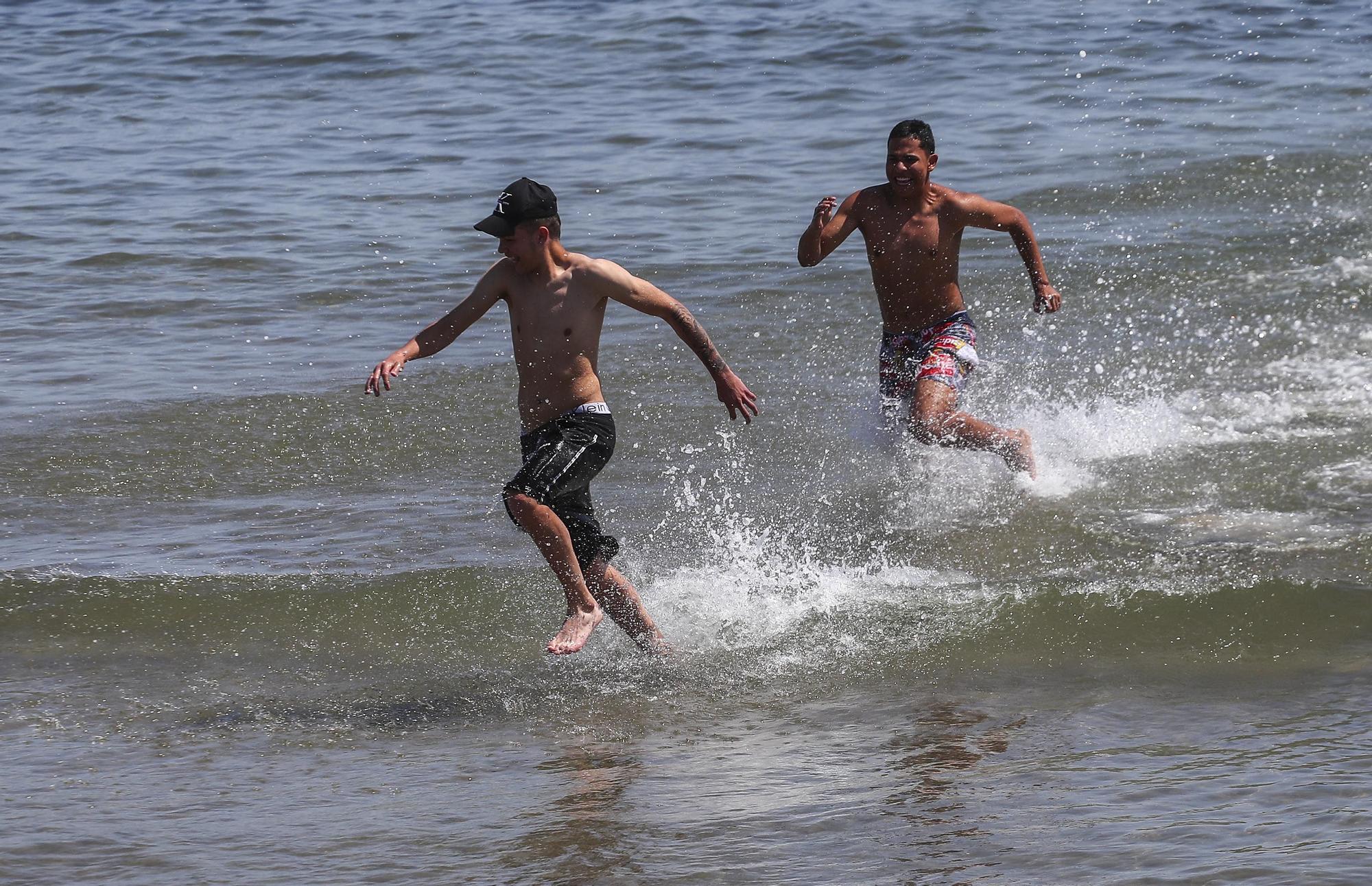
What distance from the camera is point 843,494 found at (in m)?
8.37

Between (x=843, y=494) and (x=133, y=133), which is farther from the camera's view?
(x=133, y=133)

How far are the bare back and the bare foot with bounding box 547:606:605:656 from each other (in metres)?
2.68

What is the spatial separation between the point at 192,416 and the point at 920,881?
20.9ft

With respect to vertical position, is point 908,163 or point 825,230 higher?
point 908,163

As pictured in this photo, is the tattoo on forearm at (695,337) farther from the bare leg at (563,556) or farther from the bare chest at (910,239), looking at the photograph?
the bare chest at (910,239)

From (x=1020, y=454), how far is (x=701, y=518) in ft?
5.10

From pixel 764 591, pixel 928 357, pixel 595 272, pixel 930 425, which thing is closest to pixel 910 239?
pixel 928 357

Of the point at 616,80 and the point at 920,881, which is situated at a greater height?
the point at 616,80

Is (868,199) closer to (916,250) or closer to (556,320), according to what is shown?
(916,250)

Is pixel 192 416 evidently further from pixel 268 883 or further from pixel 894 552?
pixel 268 883

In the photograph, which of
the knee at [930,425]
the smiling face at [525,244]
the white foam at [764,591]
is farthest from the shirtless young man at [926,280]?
the smiling face at [525,244]

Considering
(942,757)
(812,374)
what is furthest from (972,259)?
(942,757)

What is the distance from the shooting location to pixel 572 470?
5965mm

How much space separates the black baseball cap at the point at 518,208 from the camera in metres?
5.84
